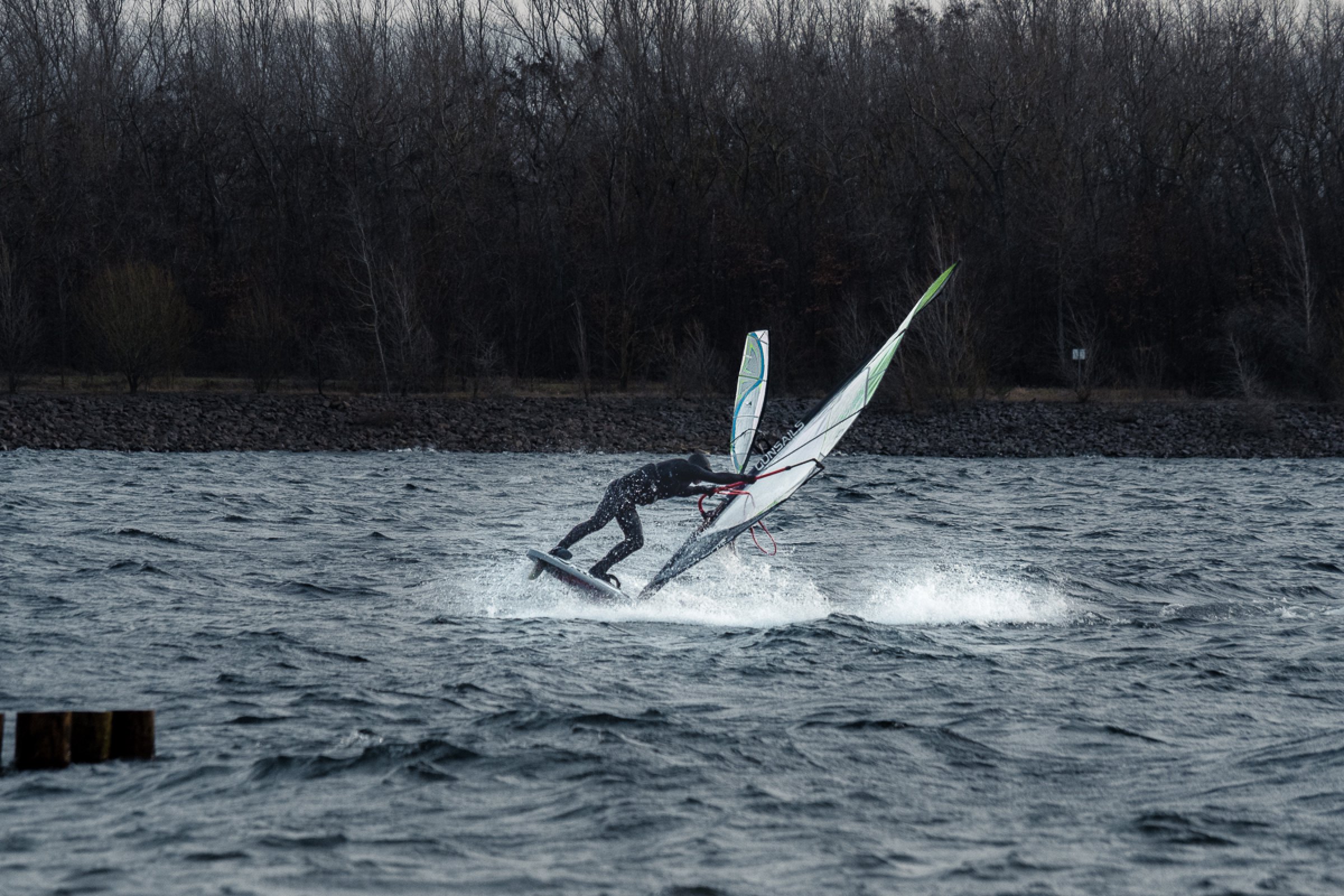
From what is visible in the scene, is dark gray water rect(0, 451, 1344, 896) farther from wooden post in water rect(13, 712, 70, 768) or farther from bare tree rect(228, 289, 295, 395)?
bare tree rect(228, 289, 295, 395)

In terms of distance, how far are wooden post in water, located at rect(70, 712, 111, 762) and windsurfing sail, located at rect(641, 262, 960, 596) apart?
19.1ft

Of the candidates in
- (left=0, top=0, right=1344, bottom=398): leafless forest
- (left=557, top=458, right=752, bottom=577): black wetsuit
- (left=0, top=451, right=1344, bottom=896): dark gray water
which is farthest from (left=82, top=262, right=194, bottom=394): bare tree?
(left=557, top=458, right=752, bottom=577): black wetsuit

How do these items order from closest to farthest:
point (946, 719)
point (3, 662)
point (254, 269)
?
1. point (946, 719)
2. point (3, 662)
3. point (254, 269)

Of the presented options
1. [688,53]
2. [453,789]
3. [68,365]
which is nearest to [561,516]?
[453,789]

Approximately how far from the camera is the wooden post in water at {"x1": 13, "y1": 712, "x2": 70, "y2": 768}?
8633mm

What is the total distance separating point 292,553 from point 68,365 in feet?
114

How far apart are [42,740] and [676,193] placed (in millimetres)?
48885

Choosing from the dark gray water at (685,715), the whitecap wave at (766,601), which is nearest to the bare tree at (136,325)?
the dark gray water at (685,715)

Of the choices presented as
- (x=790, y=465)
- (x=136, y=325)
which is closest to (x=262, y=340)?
(x=136, y=325)

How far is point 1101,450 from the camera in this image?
129 ft

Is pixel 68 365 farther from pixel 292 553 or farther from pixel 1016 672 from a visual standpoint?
pixel 1016 672

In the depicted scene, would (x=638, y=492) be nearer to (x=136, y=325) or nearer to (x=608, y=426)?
(x=608, y=426)

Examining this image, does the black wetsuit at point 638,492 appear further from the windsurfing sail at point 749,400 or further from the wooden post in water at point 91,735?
the wooden post in water at point 91,735

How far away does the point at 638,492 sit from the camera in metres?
13.4
